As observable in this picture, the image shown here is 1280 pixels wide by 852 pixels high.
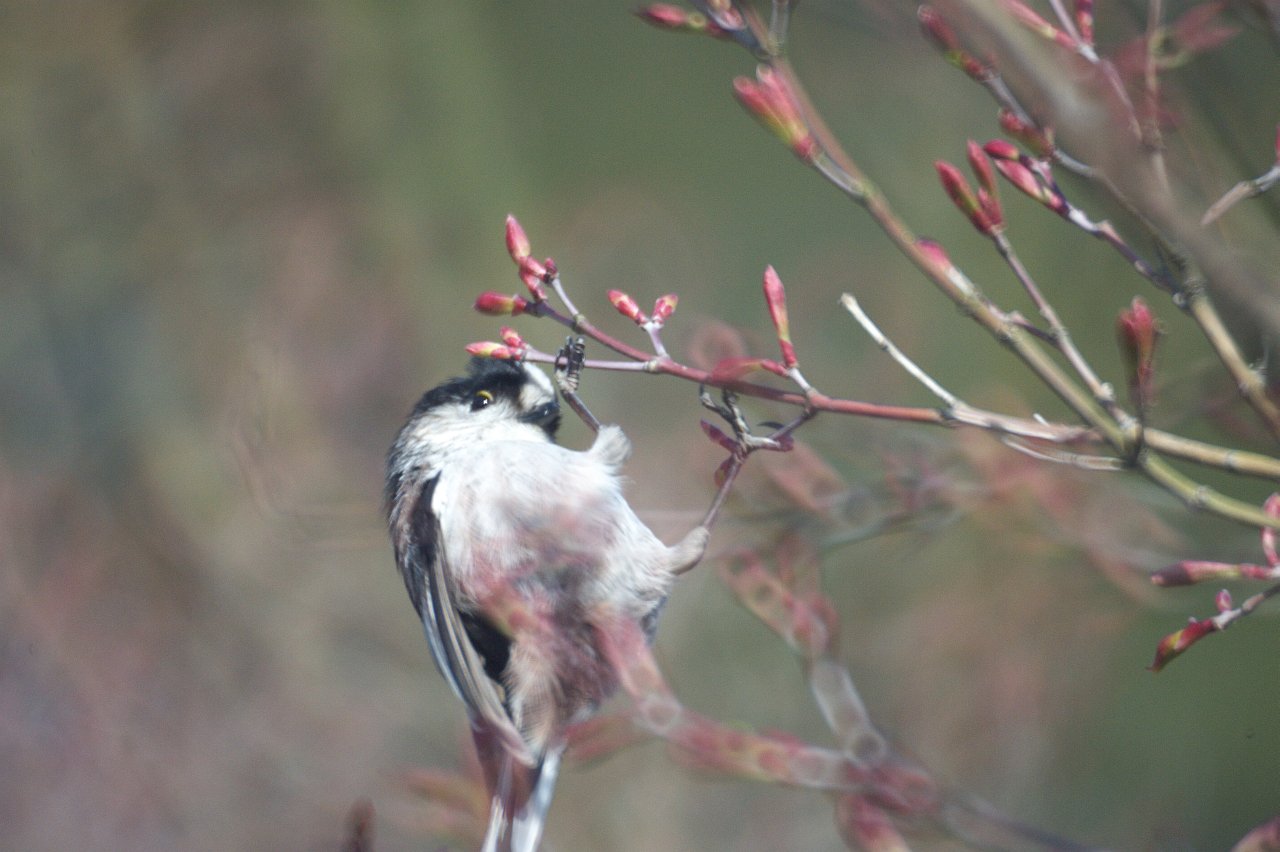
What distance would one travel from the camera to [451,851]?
6.34ft

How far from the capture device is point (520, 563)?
2.00 m

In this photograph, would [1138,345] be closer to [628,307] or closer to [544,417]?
[628,307]

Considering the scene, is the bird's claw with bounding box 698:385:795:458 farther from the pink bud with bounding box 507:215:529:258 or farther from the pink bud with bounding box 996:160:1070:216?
the pink bud with bounding box 996:160:1070:216

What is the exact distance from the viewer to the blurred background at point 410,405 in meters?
3.17

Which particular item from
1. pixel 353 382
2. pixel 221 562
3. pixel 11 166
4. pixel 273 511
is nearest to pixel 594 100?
pixel 353 382

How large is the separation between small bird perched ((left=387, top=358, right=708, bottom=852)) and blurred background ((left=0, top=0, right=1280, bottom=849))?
0.15 metres

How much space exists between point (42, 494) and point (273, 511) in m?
2.43

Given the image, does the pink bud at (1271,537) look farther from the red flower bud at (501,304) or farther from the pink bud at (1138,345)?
the red flower bud at (501,304)

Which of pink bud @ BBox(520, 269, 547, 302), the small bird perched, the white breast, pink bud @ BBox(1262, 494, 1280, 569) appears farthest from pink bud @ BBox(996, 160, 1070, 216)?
the white breast

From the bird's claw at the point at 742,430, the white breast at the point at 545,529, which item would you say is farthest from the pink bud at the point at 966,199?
the white breast at the point at 545,529

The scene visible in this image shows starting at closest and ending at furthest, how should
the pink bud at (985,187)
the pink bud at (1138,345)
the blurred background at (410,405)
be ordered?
the pink bud at (1138,345) → the pink bud at (985,187) → the blurred background at (410,405)

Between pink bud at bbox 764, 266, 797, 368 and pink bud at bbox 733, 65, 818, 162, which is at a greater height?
pink bud at bbox 733, 65, 818, 162

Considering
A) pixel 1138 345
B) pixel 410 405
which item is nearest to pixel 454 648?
pixel 1138 345

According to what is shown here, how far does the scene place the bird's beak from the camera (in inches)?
89.7
